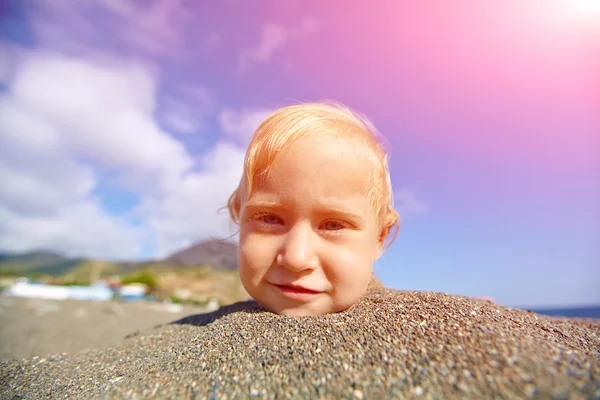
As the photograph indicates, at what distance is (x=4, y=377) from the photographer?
2238mm

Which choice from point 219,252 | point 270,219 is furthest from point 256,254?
point 219,252

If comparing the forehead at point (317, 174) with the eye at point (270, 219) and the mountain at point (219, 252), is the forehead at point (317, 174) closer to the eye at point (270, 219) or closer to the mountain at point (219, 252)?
the eye at point (270, 219)

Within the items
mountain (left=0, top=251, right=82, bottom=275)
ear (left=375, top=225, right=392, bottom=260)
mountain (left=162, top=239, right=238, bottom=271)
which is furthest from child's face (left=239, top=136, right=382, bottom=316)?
mountain (left=0, top=251, right=82, bottom=275)

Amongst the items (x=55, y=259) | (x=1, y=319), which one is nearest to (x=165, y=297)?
(x=1, y=319)

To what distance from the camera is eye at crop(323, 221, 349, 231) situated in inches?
102

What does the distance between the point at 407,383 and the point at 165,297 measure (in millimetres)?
28297

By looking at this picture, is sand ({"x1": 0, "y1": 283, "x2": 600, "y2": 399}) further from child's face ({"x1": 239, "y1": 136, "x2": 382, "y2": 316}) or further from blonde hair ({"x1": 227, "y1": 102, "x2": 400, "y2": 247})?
blonde hair ({"x1": 227, "y1": 102, "x2": 400, "y2": 247})

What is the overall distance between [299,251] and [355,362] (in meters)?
0.95

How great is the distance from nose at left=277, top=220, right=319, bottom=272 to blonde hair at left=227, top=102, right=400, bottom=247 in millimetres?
519

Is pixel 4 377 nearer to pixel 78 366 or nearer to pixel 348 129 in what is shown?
pixel 78 366

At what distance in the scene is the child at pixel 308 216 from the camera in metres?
2.48

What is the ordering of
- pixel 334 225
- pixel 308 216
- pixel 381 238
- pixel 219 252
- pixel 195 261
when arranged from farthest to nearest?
pixel 195 261, pixel 219 252, pixel 381 238, pixel 334 225, pixel 308 216

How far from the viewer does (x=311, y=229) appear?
2.51 meters

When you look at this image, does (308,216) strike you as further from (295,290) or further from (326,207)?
(295,290)
